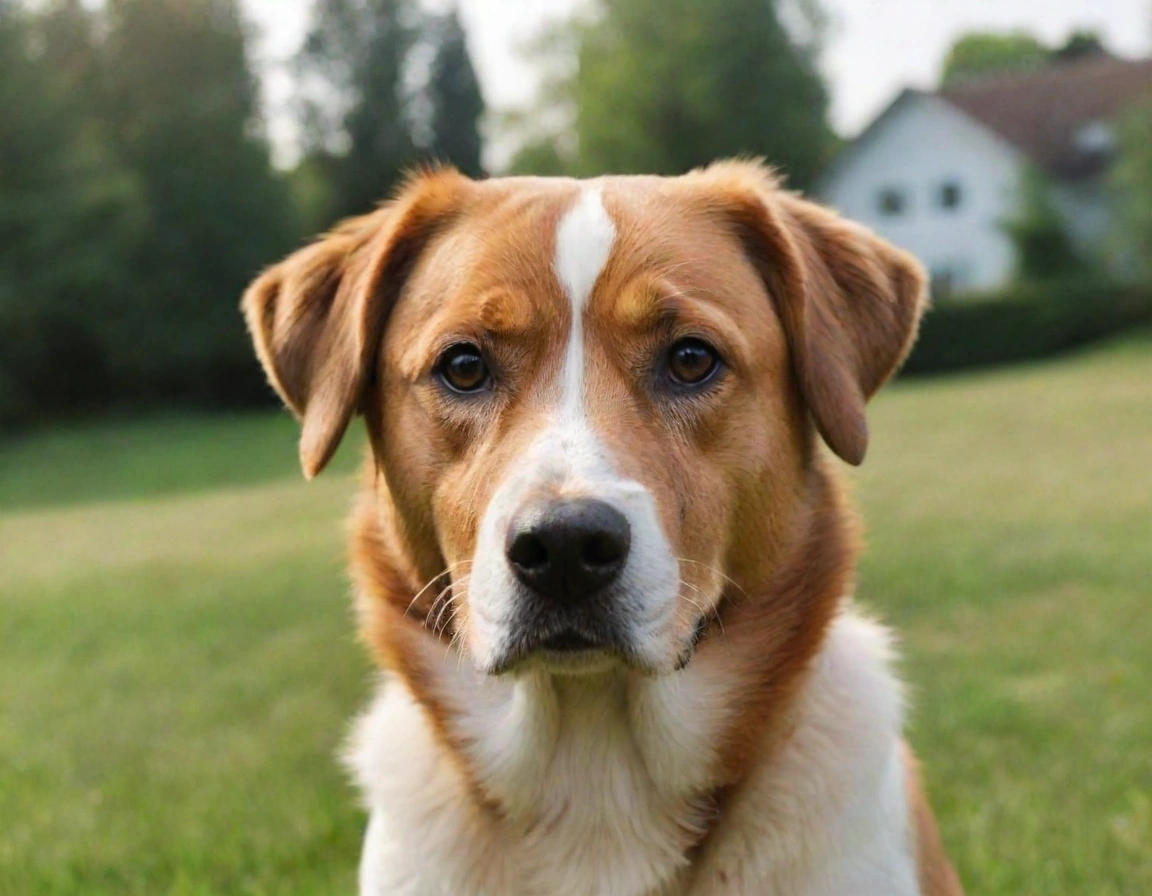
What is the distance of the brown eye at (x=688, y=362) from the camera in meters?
3.07

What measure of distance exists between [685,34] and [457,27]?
9.71 meters

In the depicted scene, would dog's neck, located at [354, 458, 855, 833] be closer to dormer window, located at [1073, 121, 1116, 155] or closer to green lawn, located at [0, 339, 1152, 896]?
green lawn, located at [0, 339, 1152, 896]

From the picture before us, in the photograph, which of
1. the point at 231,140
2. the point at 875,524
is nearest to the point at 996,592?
the point at 875,524

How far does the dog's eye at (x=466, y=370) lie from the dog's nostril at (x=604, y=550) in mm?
702

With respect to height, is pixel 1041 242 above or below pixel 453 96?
below

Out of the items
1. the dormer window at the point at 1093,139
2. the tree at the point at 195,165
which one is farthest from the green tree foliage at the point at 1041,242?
the tree at the point at 195,165

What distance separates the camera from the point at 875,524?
37.9ft

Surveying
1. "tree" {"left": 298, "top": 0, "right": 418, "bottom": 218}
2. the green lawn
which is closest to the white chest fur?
the green lawn

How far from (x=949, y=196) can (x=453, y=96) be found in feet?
67.7

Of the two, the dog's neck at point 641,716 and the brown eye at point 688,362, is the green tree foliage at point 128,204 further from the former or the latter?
the brown eye at point 688,362

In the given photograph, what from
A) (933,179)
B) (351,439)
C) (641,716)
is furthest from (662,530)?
(933,179)

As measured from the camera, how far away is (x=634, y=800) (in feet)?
10.2

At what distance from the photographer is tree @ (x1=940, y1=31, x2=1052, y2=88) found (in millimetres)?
86438

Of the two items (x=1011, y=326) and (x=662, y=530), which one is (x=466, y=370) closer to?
(x=662, y=530)
